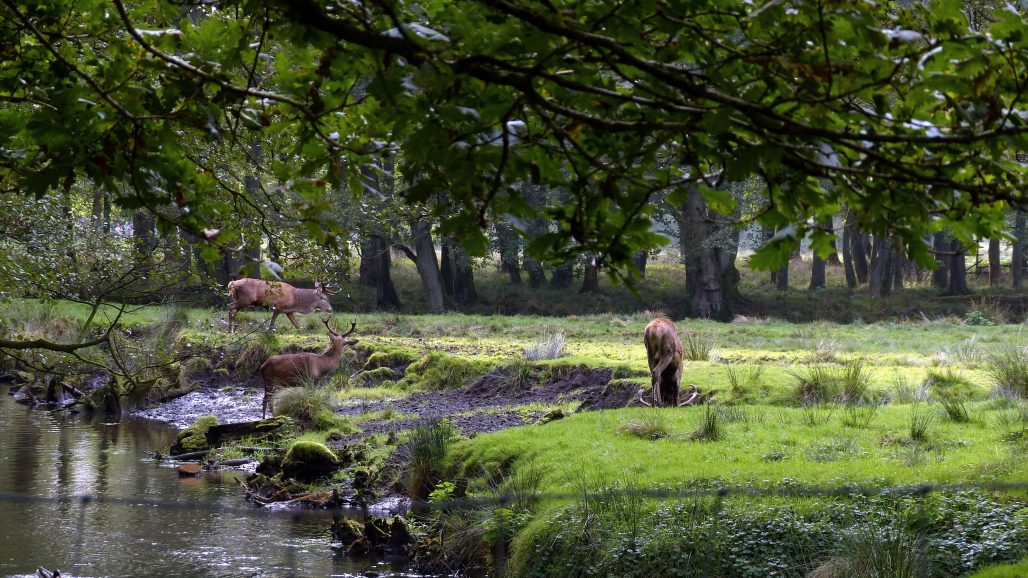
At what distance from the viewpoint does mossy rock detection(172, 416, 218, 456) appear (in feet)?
49.0

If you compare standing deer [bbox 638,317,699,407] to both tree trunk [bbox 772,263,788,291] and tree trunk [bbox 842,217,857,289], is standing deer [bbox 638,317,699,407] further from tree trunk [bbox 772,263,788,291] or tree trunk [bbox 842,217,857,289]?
tree trunk [bbox 842,217,857,289]

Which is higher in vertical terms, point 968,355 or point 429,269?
point 429,269

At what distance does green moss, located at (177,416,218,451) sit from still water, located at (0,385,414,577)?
573mm

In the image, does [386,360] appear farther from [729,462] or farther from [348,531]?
[729,462]

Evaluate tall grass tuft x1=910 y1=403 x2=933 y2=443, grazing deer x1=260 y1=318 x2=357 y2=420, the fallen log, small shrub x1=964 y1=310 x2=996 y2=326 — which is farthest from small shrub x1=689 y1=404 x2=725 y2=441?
small shrub x1=964 y1=310 x2=996 y2=326

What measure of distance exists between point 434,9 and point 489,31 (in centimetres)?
54

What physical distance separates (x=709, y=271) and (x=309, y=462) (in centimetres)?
2474

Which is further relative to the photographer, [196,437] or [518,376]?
[518,376]

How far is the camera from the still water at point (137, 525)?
9.22 meters

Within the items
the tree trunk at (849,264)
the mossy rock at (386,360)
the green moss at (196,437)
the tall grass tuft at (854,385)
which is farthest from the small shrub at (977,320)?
the green moss at (196,437)

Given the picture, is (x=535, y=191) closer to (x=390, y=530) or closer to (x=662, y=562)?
(x=390, y=530)

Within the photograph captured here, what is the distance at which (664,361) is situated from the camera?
1258cm

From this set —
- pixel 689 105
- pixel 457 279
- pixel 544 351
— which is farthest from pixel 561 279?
pixel 689 105

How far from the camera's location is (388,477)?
40.0 feet
